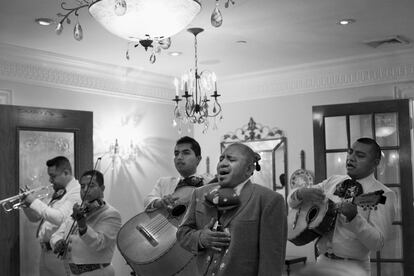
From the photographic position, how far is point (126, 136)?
6.51 meters

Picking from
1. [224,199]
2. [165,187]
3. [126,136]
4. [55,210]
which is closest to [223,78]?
[126,136]

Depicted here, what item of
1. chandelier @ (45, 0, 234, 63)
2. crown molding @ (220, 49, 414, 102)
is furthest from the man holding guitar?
crown molding @ (220, 49, 414, 102)

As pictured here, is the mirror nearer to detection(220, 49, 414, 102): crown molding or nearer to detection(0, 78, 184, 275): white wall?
detection(220, 49, 414, 102): crown molding

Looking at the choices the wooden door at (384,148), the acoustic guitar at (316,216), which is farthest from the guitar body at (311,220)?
the wooden door at (384,148)

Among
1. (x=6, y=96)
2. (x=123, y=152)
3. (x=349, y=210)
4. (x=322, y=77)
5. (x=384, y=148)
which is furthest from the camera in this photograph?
(x=123, y=152)

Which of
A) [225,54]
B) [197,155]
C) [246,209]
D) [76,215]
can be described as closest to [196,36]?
[225,54]

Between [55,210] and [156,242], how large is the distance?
1191mm

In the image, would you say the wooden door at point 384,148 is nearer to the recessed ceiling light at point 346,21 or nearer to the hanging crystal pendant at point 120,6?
the recessed ceiling light at point 346,21

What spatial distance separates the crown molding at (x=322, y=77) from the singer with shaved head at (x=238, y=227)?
3749 mm

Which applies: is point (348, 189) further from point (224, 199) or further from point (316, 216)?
point (224, 199)

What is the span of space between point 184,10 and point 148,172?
4048 millimetres

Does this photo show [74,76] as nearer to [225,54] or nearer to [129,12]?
[225,54]

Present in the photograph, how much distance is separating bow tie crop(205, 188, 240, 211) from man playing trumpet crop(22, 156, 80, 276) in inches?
89.2

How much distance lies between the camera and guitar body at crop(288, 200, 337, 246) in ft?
10.5
